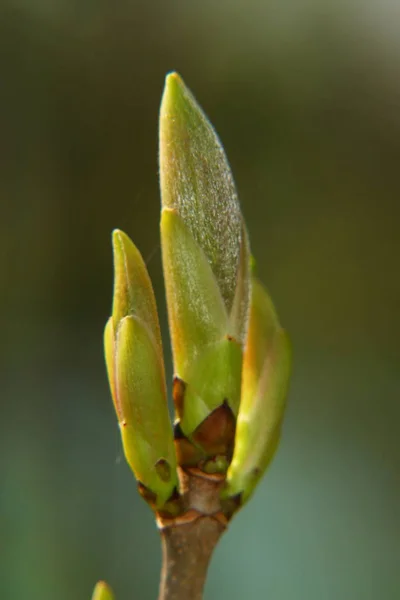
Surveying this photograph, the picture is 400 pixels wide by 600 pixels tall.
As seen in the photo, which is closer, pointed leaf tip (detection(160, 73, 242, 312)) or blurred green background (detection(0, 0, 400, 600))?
pointed leaf tip (detection(160, 73, 242, 312))

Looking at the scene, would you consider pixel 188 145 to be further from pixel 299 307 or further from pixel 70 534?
pixel 70 534

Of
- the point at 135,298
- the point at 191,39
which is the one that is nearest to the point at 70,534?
the point at 191,39

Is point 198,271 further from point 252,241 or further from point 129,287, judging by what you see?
point 252,241

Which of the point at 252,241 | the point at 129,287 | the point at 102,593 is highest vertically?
the point at 252,241

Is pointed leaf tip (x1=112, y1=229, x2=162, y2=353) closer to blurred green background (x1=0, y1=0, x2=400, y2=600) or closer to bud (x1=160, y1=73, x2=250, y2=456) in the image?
bud (x1=160, y1=73, x2=250, y2=456)

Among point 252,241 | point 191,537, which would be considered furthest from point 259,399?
point 252,241

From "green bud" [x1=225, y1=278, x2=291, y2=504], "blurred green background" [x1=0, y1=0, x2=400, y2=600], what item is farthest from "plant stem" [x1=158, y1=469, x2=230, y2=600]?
"blurred green background" [x1=0, y1=0, x2=400, y2=600]

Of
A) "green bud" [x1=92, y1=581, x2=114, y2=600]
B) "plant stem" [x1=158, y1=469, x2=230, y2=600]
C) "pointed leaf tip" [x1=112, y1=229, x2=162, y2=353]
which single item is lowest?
"green bud" [x1=92, y1=581, x2=114, y2=600]

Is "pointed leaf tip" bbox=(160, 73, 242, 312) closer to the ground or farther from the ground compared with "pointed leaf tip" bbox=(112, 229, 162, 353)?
farther from the ground
